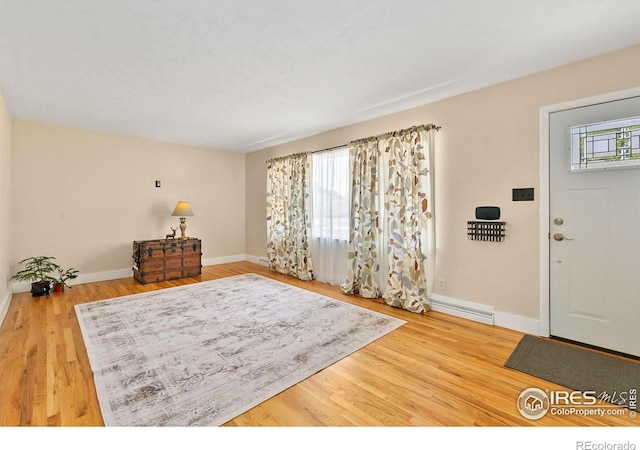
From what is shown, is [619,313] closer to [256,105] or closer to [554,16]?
[554,16]

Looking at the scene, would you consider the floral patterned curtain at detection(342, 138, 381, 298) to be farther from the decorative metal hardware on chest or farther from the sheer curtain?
the decorative metal hardware on chest

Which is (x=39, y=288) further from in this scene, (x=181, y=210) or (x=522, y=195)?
(x=522, y=195)

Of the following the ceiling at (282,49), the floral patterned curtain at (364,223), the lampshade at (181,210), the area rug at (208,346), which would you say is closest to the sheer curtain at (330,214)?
the floral patterned curtain at (364,223)

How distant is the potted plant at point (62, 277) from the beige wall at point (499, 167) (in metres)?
5.30

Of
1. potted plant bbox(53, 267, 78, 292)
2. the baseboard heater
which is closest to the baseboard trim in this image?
the baseboard heater

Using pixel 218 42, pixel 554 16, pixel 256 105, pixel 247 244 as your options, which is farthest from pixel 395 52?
pixel 247 244

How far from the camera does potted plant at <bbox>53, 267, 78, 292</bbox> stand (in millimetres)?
4152

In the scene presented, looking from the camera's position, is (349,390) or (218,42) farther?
(218,42)

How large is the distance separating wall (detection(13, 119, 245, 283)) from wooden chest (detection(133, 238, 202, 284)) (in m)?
0.59

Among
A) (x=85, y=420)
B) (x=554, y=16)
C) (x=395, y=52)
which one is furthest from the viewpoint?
(x=395, y=52)

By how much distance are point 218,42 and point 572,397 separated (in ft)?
11.6

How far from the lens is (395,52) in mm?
2375

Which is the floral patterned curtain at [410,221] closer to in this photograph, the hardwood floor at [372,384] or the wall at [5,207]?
the hardwood floor at [372,384]

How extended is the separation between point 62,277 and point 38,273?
0.28 m
